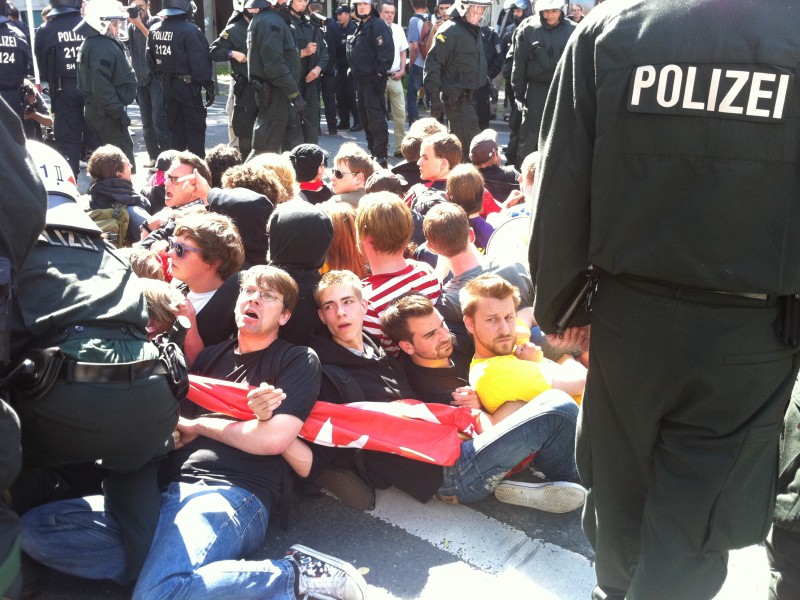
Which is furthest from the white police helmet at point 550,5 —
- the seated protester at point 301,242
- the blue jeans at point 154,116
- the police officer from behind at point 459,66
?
the seated protester at point 301,242

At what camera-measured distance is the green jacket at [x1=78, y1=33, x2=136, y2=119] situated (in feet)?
28.2

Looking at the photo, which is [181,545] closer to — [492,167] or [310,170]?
[310,170]

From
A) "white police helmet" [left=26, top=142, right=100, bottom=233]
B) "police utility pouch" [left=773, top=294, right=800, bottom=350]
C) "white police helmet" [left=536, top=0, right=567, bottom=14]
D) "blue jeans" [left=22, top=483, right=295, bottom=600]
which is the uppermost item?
"white police helmet" [left=26, top=142, right=100, bottom=233]

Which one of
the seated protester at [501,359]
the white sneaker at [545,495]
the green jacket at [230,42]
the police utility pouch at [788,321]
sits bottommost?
the white sneaker at [545,495]

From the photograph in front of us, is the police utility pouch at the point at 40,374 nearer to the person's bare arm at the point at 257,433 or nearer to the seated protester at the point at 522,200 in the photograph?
the person's bare arm at the point at 257,433

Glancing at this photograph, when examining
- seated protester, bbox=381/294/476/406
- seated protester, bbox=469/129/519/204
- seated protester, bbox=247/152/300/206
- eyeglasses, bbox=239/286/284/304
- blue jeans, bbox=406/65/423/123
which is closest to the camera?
eyeglasses, bbox=239/286/284/304

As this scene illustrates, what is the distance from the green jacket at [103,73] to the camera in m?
8.59

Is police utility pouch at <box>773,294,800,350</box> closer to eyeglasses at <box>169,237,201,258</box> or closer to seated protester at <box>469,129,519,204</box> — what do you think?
eyeglasses at <box>169,237,201,258</box>

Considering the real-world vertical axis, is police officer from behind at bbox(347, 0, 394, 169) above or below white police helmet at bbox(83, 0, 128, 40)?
below

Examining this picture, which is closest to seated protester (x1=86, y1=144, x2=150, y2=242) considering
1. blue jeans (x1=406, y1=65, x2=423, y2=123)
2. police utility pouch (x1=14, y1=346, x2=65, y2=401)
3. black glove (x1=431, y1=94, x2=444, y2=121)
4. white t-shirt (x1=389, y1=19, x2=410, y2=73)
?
police utility pouch (x1=14, y1=346, x2=65, y2=401)

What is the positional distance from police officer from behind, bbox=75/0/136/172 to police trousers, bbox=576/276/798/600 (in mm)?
7534

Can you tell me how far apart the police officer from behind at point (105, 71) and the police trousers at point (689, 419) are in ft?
24.7

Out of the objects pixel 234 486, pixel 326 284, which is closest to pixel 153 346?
pixel 234 486

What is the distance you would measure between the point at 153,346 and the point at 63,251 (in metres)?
0.39
